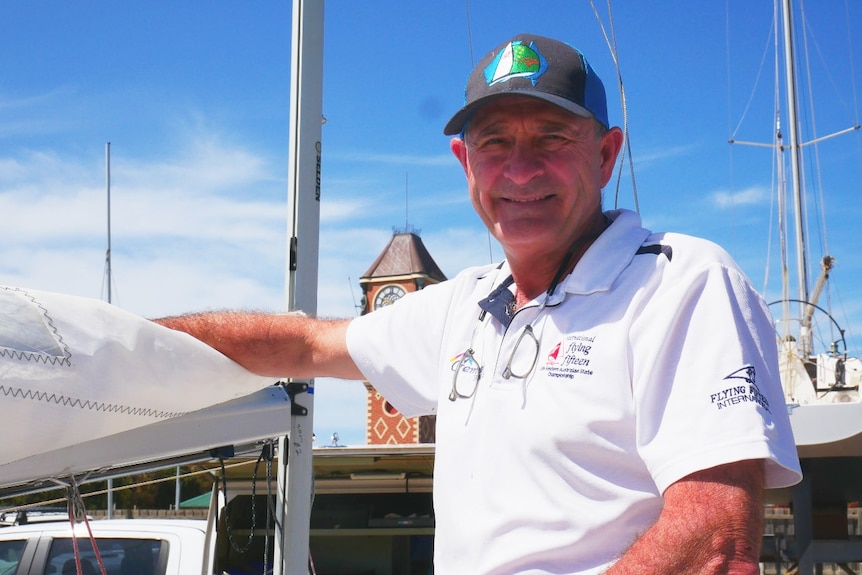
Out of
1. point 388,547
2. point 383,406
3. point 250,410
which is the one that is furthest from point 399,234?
point 250,410

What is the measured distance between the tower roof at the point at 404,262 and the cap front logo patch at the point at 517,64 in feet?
166

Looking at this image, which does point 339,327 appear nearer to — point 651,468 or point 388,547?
point 651,468

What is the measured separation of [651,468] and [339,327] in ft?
3.85

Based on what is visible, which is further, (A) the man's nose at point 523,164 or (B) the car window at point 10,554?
(B) the car window at point 10,554

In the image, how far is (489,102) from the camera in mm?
1856

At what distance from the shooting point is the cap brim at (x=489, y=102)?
176 cm

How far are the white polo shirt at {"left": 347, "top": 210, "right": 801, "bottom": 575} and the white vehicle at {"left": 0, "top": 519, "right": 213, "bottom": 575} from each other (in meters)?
3.82

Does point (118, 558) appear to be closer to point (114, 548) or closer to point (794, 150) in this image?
point (114, 548)

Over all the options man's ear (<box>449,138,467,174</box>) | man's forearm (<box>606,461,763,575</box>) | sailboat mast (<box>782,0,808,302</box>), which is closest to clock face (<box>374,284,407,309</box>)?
sailboat mast (<box>782,0,808,302</box>)

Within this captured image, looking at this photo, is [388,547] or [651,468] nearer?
[651,468]

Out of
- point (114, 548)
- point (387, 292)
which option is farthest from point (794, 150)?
point (387, 292)

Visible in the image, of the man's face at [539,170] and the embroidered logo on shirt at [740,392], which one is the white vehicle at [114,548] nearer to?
the man's face at [539,170]

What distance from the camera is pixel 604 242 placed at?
175 cm

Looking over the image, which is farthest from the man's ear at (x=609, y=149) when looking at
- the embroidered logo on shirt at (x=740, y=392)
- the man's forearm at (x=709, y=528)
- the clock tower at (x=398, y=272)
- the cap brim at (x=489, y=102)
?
the clock tower at (x=398, y=272)
